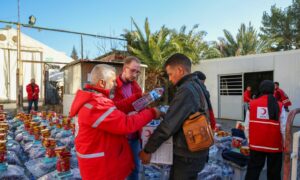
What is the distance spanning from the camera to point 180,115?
2209mm

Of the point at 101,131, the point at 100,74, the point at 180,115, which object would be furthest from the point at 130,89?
the point at 180,115

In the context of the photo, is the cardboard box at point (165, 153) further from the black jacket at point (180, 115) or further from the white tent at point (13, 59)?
the white tent at point (13, 59)

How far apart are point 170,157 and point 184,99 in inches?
20.7

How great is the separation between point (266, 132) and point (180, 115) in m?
2.00

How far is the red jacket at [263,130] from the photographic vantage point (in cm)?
365

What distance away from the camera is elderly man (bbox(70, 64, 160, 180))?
222 cm

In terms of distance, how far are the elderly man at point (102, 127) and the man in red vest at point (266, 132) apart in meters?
1.96

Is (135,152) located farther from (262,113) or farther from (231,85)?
(231,85)

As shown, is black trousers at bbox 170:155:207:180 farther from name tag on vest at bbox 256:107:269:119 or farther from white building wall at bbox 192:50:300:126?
white building wall at bbox 192:50:300:126

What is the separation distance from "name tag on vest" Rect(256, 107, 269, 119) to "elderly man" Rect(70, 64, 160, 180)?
1.93m

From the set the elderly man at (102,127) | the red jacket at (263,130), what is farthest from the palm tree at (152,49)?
the elderly man at (102,127)

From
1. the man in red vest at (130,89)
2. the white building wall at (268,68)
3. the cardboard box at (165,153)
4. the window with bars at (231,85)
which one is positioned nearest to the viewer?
the cardboard box at (165,153)

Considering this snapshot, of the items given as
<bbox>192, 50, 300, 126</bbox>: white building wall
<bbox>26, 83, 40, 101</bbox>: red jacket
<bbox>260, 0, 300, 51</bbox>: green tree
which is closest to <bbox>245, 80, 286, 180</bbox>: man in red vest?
<bbox>192, 50, 300, 126</bbox>: white building wall

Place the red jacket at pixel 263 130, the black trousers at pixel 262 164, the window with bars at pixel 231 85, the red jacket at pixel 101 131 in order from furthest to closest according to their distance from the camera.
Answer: the window with bars at pixel 231 85
the black trousers at pixel 262 164
the red jacket at pixel 263 130
the red jacket at pixel 101 131
